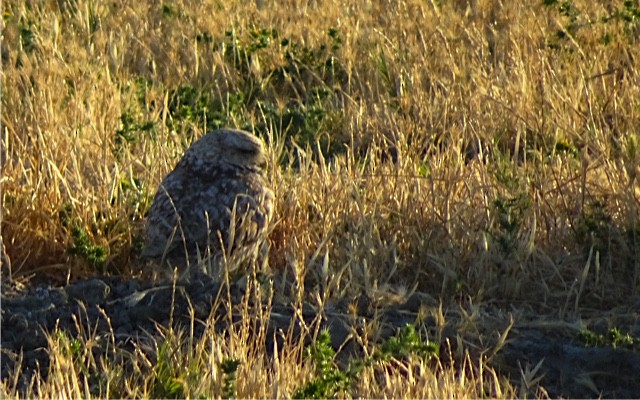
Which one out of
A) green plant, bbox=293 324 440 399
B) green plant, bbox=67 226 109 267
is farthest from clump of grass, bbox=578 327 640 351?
green plant, bbox=67 226 109 267

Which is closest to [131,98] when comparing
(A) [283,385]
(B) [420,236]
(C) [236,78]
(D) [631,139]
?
(C) [236,78]

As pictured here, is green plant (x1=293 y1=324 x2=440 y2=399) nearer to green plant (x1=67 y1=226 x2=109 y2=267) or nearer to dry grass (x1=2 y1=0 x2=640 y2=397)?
dry grass (x1=2 y1=0 x2=640 y2=397)

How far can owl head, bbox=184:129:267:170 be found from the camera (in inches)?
280

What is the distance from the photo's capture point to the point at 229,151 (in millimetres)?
7156

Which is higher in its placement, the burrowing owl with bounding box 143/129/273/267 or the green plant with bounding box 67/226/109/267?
the burrowing owl with bounding box 143/129/273/267

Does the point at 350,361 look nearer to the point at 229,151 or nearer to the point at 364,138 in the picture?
the point at 229,151

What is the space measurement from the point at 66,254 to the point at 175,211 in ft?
1.85

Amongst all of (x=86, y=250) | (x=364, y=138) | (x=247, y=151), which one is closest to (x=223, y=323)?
(x=86, y=250)

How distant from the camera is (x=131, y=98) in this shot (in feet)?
28.8

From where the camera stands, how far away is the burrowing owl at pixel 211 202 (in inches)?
260

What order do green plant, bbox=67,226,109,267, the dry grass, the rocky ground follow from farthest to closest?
green plant, bbox=67,226,109,267, the dry grass, the rocky ground

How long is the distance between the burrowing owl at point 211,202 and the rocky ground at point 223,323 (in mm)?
409

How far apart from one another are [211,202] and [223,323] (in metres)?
1.15

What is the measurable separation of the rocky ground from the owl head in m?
1.06
